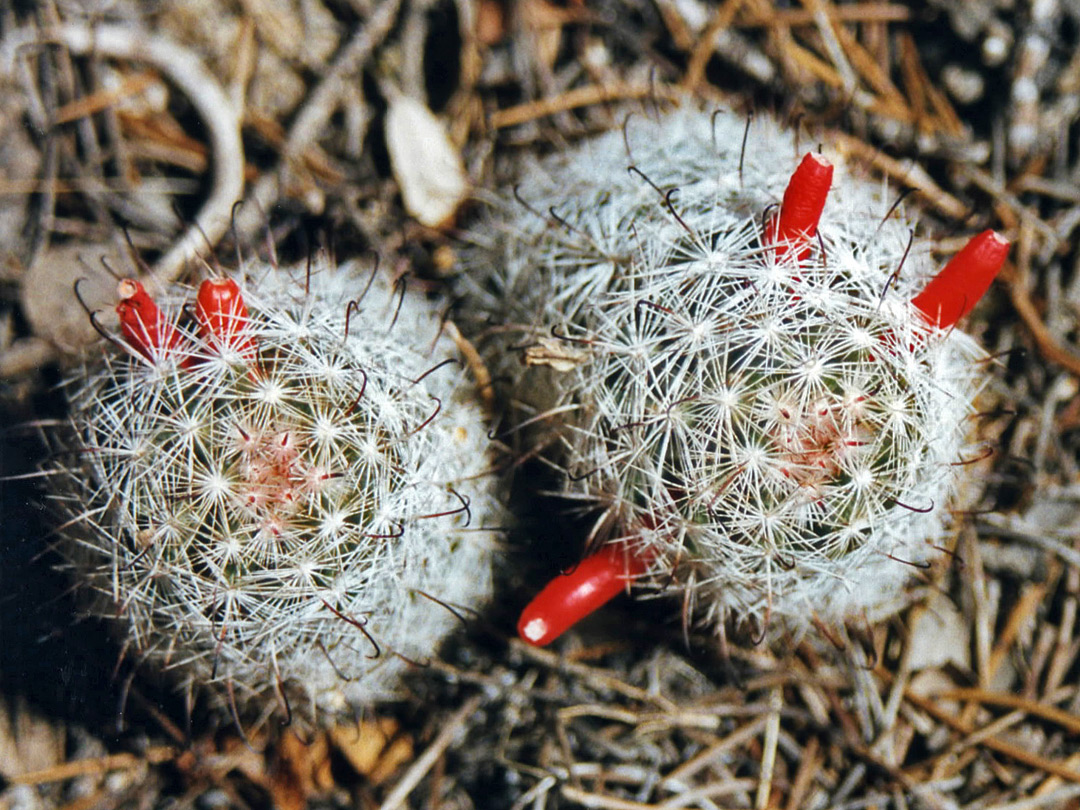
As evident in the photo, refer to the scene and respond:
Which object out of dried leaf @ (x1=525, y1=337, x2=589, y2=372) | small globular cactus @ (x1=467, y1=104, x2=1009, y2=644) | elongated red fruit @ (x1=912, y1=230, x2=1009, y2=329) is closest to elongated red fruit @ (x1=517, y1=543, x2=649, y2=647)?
small globular cactus @ (x1=467, y1=104, x2=1009, y2=644)

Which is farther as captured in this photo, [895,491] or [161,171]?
[161,171]

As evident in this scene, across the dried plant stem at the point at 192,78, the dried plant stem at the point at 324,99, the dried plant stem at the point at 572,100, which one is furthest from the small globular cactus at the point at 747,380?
the dried plant stem at the point at 192,78

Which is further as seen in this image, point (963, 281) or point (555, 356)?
point (555, 356)

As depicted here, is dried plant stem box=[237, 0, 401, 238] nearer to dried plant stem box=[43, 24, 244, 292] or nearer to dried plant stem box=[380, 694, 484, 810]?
dried plant stem box=[43, 24, 244, 292]

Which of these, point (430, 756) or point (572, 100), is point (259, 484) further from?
point (572, 100)

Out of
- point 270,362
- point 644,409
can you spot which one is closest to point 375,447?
point 270,362

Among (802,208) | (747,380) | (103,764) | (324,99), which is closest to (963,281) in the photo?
(802,208)

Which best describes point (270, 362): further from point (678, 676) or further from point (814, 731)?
point (814, 731)
